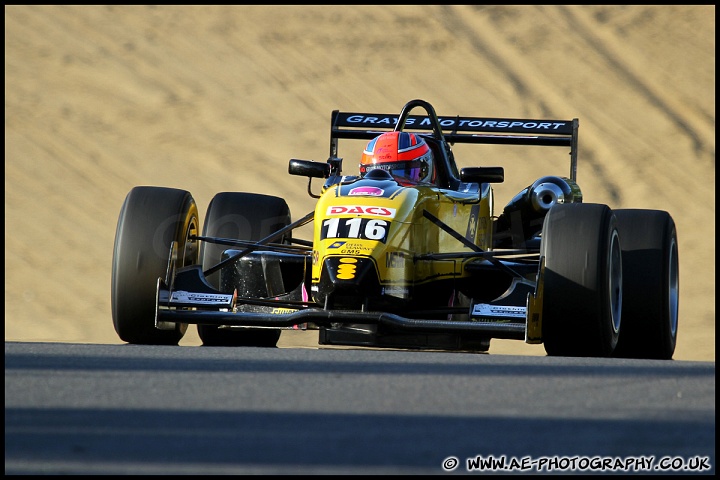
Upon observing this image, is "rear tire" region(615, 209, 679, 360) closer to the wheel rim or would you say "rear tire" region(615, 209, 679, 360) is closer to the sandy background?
the wheel rim

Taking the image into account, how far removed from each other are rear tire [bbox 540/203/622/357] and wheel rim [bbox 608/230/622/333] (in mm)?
331

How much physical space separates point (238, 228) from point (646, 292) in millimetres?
3768

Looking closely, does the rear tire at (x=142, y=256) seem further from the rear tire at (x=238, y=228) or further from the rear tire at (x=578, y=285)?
the rear tire at (x=578, y=285)

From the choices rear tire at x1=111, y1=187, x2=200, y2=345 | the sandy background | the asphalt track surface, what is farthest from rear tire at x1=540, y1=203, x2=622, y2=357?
the sandy background

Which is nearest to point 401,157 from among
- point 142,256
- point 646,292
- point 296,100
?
point 646,292

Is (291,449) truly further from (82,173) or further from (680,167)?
(680,167)

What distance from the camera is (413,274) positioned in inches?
427

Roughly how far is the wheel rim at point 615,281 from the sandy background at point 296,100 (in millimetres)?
9446

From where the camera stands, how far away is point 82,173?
25.5 meters

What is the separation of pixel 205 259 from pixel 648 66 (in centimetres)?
2145

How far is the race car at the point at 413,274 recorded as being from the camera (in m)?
10.0

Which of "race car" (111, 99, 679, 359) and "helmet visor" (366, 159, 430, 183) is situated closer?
"race car" (111, 99, 679, 359)

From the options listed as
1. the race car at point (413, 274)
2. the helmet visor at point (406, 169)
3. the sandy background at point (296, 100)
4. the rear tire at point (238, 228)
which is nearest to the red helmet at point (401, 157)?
the helmet visor at point (406, 169)

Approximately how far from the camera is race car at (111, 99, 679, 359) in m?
10.0
